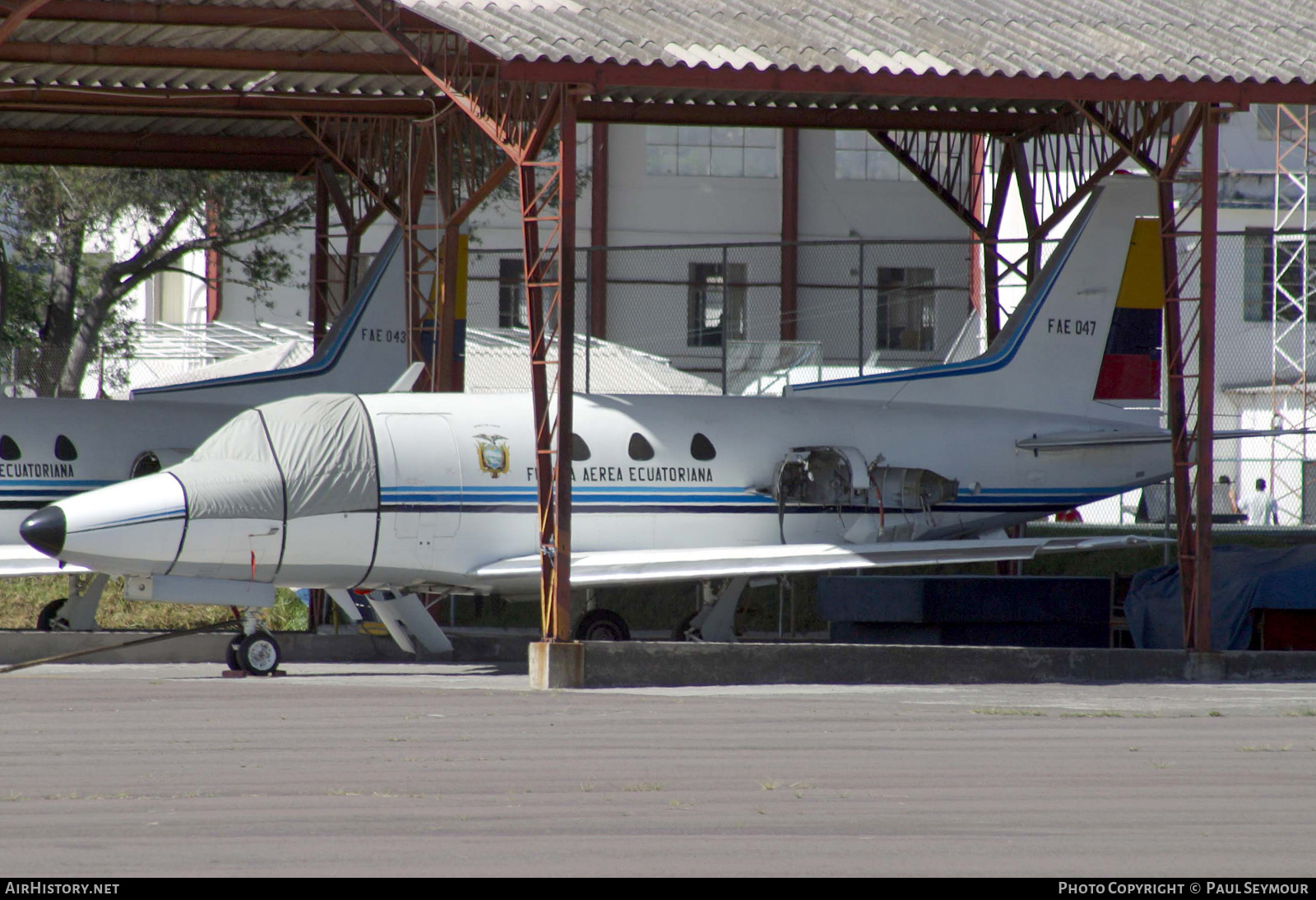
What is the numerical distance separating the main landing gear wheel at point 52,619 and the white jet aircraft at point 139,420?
0.02 m

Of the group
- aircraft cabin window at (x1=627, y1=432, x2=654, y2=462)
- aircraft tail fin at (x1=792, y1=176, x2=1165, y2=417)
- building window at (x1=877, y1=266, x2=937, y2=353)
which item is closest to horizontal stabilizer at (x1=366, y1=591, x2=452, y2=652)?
aircraft cabin window at (x1=627, y1=432, x2=654, y2=462)

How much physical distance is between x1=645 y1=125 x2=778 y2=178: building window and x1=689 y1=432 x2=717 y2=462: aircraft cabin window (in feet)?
90.1

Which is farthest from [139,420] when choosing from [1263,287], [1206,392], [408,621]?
[1263,287]

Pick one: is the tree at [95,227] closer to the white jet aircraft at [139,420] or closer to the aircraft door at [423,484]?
the white jet aircraft at [139,420]

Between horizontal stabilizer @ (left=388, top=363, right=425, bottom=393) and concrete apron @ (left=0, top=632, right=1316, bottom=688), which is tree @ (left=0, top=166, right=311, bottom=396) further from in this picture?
concrete apron @ (left=0, top=632, right=1316, bottom=688)

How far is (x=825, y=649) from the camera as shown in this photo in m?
16.2

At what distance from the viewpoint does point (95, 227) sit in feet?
110

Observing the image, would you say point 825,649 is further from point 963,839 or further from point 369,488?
A: point 963,839

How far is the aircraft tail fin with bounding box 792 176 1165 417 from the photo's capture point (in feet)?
68.2

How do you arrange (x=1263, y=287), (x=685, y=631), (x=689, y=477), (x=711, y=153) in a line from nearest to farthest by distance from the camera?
1. (x=689, y=477)
2. (x=685, y=631)
3. (x=1263, y=287)
4. (x=711, y=153)

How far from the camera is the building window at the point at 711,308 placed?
4034cm

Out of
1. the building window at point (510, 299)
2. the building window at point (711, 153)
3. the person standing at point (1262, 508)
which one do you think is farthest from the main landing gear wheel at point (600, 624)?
the building window at point (711, 153)

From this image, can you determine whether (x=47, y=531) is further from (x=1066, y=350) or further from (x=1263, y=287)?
(x=1263, y=287)

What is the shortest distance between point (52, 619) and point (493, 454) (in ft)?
22.3
